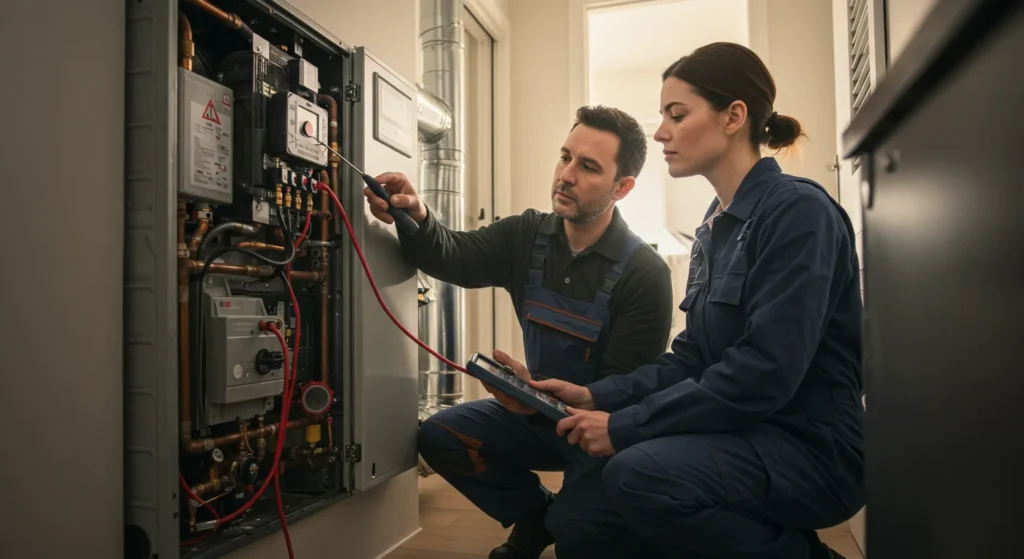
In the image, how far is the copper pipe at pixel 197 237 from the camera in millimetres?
1201

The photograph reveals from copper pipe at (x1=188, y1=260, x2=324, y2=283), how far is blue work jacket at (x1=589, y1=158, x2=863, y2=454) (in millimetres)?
738

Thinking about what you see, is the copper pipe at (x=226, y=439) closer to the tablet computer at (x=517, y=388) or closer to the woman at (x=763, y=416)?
the tablet computer at (x=517, y=388)

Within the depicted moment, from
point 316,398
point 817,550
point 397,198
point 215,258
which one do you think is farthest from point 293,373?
point 817,550

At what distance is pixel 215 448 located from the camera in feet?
4.20

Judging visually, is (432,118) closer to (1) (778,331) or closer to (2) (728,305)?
(2) (728,305)

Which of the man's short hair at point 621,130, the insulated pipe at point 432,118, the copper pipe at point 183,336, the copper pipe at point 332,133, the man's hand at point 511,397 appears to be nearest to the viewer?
the copper pipe at point 183,336

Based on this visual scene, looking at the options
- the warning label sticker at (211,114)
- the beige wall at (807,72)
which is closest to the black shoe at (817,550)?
the warning label sticker at (211,114)

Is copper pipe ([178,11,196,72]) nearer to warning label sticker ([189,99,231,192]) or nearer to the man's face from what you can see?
warning label sticker ([189,99,231,192])

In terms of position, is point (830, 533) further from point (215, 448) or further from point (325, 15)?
point (325, 15)

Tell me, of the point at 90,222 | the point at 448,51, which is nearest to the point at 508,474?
the point at 90,222

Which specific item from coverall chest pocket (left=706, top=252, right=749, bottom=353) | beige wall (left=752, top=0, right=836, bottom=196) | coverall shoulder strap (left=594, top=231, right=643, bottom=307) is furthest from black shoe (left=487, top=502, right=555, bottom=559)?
beige wall (left=752, top=0, right=836, bottom=196)

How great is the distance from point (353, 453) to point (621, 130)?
3.93 ft

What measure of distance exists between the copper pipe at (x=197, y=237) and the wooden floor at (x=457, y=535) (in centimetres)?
102

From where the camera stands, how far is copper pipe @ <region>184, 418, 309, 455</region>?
120 centimetres
